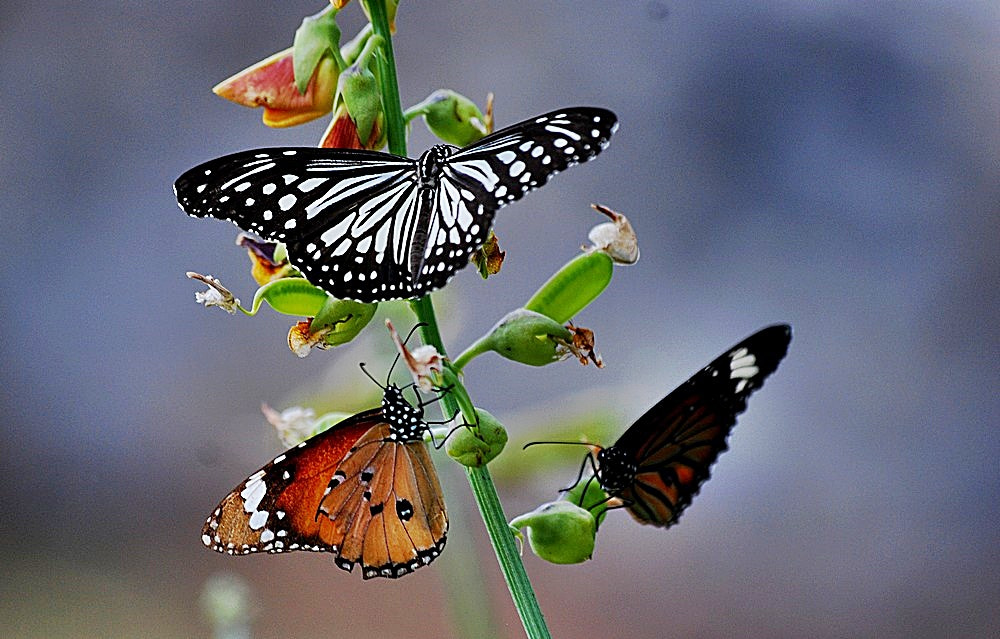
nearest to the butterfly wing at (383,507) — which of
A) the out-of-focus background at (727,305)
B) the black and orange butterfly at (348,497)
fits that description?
the black and orange butterfly at (348,497)

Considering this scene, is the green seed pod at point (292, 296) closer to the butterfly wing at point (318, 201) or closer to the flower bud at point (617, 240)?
the butterfly wing at point (318, 201)

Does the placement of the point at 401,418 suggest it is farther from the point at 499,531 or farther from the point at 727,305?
the point at 727,305

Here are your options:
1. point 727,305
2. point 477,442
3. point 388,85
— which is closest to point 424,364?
point 477,442

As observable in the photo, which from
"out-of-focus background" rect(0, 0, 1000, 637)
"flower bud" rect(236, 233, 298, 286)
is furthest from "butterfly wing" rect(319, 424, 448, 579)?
"out-of-focus background" rect(0, 0, 1000, 637)

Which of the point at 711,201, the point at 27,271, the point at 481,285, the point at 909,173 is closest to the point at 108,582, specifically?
the point at 27,271

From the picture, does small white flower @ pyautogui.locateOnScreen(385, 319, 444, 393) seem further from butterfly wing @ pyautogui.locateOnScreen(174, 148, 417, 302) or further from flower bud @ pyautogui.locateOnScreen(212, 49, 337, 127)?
flower bud @ pyautogui.locateOnScreen(212, 49, 337, 127)

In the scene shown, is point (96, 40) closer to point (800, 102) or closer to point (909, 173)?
point (800, 102)
